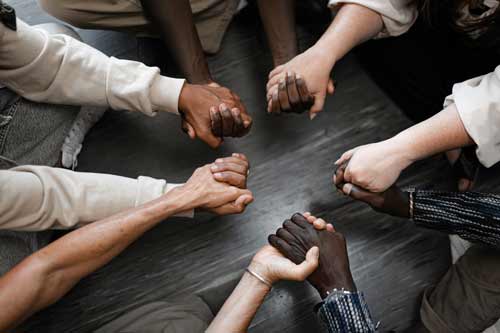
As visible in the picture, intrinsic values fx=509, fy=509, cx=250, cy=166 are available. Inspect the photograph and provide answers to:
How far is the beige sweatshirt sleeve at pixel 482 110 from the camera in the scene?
1022 mm

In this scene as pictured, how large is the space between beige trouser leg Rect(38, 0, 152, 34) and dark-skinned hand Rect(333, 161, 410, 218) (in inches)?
30.7

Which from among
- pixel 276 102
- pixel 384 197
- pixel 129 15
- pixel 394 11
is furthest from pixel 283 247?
pixel 129 15

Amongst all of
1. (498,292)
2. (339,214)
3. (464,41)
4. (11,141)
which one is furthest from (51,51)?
(498,292)

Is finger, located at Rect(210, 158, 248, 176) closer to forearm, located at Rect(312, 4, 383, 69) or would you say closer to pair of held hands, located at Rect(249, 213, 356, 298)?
pair of held hands, located at Rect(249, 213, 356, 298)

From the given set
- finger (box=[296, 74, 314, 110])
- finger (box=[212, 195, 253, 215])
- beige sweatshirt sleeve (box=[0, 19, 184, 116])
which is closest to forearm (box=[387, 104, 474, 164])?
finger (box=[296, 74, 314, 110])

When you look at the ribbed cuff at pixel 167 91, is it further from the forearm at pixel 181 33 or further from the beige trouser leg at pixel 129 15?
the beige trouser leg at pixel 129 15

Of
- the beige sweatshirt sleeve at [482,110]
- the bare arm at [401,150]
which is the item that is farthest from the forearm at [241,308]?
the beige sweatshirt sleeve at [482,110]

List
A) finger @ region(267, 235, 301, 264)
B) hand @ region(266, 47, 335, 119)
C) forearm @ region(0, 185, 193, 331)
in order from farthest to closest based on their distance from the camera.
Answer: hand @ region(266, 47, 335, 119), finger @ region(267, 235, 301, 264), forearm @ region(0, 185, 193, 331)

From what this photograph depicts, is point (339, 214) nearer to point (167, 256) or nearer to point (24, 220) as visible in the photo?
point (167, 256)

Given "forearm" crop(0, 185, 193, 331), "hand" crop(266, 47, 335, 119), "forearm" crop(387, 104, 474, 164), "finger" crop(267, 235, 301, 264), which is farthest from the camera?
"hand" crop(266, 47, 335, 119)

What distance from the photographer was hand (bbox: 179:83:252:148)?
1.31m

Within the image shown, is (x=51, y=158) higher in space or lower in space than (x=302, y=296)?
higher

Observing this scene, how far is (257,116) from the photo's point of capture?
158 centimetres

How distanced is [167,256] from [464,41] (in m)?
0.94
